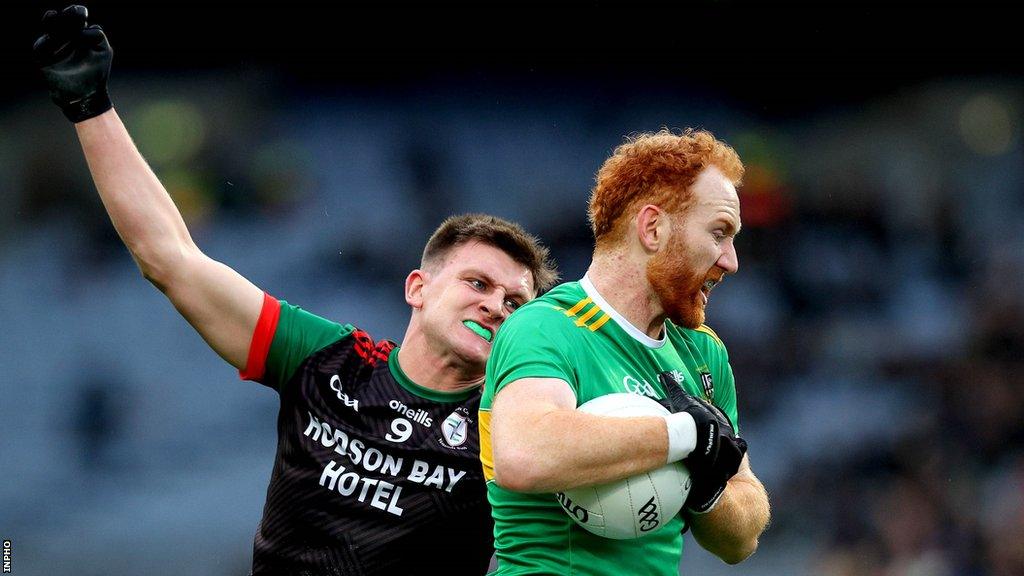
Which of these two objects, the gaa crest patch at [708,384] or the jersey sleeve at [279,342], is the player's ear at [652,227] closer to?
the gaa crest patch at [708,384]

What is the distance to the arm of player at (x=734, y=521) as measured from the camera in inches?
126

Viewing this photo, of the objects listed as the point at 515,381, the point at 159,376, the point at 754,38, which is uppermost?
the point at 754,38

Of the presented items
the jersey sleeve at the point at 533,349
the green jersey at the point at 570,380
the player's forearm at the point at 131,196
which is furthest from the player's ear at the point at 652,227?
the player's forearm at the point at 131,196

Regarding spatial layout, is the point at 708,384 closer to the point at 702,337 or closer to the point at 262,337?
the point at 702,337

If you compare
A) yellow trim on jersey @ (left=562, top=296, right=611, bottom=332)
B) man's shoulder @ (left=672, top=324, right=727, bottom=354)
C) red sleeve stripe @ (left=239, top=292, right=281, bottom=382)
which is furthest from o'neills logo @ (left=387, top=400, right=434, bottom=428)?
yellow trim on jersey @ (left=562, top=296, right=611, bottom=332)

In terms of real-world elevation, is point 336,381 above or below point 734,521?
above

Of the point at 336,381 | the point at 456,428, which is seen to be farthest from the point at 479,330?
the point at 336,381

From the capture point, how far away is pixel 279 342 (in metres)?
4.05

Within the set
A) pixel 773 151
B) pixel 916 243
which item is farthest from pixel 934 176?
pixel 773 151

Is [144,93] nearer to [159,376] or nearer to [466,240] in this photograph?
[159,376]

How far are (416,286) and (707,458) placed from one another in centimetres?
198

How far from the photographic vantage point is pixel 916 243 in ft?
29.9

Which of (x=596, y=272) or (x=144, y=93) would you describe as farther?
(x=144, y=93)

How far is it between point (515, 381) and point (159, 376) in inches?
219
